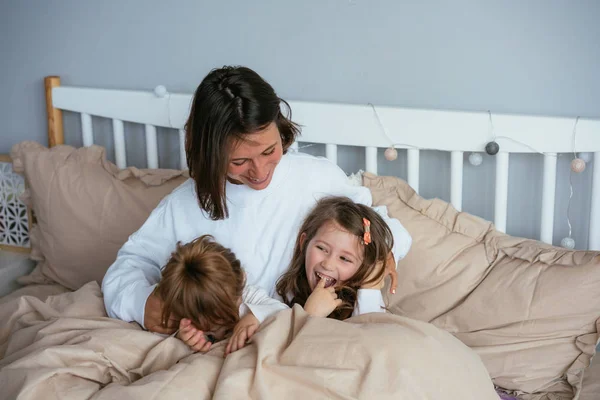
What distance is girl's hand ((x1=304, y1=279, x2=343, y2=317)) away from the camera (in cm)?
142

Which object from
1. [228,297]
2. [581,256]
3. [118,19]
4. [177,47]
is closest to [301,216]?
[228,297]

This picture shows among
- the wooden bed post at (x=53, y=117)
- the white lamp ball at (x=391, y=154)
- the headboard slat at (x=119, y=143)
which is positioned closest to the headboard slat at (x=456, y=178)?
the white lamp ball at (x=391, y=154)

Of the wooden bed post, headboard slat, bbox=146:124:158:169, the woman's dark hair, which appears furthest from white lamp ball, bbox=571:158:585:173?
the wooden bed post

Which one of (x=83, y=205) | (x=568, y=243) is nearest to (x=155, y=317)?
(x=83, y=205)

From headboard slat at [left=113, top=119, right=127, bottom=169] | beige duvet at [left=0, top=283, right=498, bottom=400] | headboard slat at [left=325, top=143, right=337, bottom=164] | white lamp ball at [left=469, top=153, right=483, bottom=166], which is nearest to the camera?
beige duvet at [left=0, top=283, right=498, bottom=400]

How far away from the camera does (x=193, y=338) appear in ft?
4.54

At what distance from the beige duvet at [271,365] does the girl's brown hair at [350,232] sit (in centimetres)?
16

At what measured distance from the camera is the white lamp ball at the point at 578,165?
1.57 metres

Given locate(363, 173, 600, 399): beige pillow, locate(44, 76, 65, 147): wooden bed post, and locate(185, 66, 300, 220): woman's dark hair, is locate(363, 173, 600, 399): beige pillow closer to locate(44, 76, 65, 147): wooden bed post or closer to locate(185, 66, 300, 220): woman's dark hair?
locate(185, 66, 300, 220): woman's dark hair

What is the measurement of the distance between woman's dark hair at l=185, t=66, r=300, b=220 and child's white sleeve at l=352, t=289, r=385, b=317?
352 millimetres

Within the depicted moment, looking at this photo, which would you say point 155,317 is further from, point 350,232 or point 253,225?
point 350,232

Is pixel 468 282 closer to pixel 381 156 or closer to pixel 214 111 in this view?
pixel 381 156

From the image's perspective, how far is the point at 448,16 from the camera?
Result: 1693 mm

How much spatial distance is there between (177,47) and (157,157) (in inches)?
12.6
